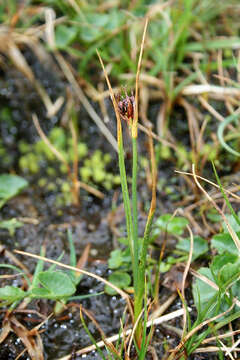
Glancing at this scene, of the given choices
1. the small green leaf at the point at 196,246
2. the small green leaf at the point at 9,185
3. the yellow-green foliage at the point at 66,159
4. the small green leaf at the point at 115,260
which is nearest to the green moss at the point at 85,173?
the yellow-green foliage at the point at 66,159

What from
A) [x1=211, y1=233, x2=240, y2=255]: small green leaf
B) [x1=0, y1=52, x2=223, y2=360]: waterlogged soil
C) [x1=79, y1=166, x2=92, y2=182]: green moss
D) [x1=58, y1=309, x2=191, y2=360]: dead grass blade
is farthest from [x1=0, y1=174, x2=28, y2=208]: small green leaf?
[x1=211, y1=233, x2=240, y2=255]: small green leaf

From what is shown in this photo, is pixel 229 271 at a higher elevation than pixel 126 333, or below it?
higher

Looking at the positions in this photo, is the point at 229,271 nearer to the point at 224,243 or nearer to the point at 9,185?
the point at 224,243

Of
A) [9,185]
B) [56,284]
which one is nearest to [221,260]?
[56,284]

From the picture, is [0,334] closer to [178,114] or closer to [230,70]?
[178,114]

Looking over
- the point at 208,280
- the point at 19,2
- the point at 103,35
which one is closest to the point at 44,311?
the point at 208,280

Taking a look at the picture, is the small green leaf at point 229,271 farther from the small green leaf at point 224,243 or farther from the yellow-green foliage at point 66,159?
the yellow-green foliage at point 66,159
